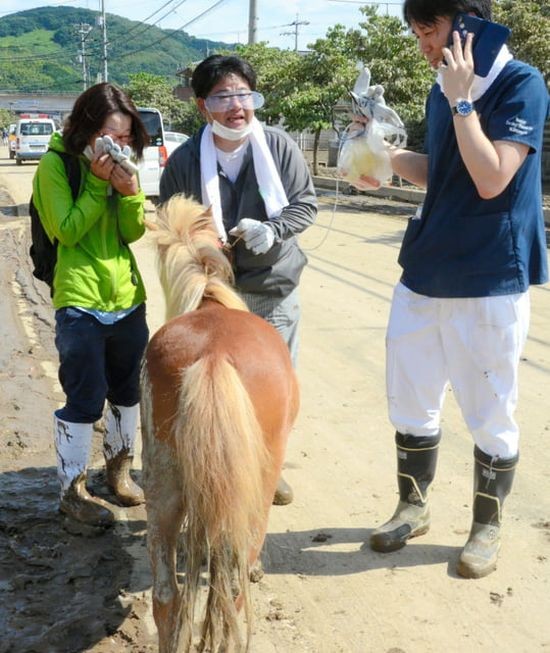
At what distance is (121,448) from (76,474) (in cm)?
31

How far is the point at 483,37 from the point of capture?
261 centimetres

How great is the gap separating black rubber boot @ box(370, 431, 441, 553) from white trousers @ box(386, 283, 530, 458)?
73mm

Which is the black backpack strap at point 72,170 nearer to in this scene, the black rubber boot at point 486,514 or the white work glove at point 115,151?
the white work glove at point 115,151

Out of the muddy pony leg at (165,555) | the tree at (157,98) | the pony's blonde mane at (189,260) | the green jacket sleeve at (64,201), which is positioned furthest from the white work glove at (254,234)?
the tree at (157,98)

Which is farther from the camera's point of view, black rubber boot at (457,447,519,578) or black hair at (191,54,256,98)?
black hair at (191,54,256,98)

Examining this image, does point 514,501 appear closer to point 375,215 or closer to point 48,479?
point 48,479

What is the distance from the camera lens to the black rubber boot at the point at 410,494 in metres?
3.27

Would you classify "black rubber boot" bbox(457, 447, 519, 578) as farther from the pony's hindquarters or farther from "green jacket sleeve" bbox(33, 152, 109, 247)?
"green jacket sleeve" bbox(33, 152, 109, 247)

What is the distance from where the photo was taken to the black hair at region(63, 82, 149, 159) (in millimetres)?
3271

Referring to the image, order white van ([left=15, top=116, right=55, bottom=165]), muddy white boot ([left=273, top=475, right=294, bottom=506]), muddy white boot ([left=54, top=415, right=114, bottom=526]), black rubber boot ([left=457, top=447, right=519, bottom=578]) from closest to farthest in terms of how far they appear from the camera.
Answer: black rubber boot ([left=457, top=447, right=519, bottom=578]) → muddy white boot ([left=54, top=415, right=114, bottom=526]) → muddy white boot ([left=273, top=475, right=294, bottom=506]) → white van ([left=15, top=116, right=55, bottom=165])

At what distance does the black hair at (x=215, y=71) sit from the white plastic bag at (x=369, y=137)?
52 cm

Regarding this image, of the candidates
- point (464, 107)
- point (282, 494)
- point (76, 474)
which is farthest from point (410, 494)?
point (464, 107)

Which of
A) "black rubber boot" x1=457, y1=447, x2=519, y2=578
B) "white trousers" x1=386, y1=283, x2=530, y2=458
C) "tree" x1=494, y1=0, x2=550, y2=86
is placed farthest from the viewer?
"tree" x1=494, y1=0, x2=550, y2=86

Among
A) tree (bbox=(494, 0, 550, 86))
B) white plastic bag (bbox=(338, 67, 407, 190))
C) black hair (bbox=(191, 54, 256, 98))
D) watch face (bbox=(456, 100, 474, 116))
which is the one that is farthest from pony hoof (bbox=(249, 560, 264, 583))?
tree (bbox=(494, 0, 550, 86))
